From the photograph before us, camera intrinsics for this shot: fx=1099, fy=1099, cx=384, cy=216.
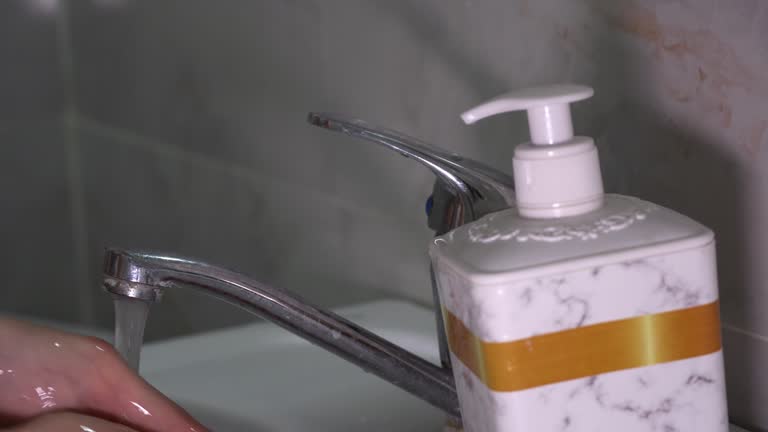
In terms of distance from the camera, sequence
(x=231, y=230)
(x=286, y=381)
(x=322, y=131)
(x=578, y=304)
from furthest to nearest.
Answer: (x=231, y=230), (x=322, y=131), (x=286, y=381), (x=578, y=304)

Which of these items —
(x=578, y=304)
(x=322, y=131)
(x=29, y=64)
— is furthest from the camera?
(x=29, y=64)

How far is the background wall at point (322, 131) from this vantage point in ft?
1.24

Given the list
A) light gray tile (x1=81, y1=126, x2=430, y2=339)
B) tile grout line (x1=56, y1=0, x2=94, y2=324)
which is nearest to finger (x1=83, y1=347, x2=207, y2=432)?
light gray tile (x1=81, y1=126, x2=430, y2=339)

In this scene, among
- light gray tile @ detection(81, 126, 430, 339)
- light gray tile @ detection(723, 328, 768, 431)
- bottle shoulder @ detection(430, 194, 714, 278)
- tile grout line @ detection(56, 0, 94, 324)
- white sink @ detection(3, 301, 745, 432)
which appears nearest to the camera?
bottle shoulder @ detection(430, 194, 714, 278)

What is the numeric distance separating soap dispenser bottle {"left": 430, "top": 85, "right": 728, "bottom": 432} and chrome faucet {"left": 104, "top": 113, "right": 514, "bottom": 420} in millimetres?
83

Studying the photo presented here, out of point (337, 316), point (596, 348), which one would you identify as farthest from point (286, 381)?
point (596, 348)

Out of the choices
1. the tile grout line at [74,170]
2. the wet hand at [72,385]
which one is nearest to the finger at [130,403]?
the wet hand at [72,385]

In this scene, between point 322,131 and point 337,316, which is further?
point 322,131

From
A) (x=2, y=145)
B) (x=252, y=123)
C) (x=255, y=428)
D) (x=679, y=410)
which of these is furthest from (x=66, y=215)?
(x=679, y=410)

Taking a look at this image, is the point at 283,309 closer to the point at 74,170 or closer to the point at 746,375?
the point at 746,375

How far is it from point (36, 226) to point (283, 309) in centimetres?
95

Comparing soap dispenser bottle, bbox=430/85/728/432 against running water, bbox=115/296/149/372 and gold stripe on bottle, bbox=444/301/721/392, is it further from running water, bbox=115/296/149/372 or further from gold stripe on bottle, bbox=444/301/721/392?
running water, bbox=115/296/149/372

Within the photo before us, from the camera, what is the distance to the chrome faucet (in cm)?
35

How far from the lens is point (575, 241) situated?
270mm
